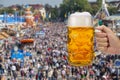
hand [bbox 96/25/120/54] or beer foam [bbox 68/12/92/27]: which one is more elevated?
beer foam [bbox 68/12/92/27]

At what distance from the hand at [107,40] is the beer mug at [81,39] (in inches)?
1.2

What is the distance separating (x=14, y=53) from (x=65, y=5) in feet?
227

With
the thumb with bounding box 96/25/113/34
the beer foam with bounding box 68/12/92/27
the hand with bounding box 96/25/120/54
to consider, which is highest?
the beer foam with bounding box 68/12/92/27

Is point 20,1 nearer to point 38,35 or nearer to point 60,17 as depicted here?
point 60,17

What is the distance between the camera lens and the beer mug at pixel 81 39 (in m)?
1.78

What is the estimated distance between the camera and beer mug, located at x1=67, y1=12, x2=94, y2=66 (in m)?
1.78

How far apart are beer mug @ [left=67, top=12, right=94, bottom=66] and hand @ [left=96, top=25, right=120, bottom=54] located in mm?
31

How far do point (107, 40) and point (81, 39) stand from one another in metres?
0.10

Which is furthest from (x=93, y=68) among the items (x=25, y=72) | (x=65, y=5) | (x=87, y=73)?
(x=65, y=5)

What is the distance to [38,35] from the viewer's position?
1475 inches

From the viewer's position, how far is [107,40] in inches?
69.9

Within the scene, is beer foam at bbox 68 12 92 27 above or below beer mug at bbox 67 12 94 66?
above

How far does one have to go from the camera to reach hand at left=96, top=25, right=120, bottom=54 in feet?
5.79

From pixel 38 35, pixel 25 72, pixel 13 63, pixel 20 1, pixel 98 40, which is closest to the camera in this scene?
pixel 98 40
